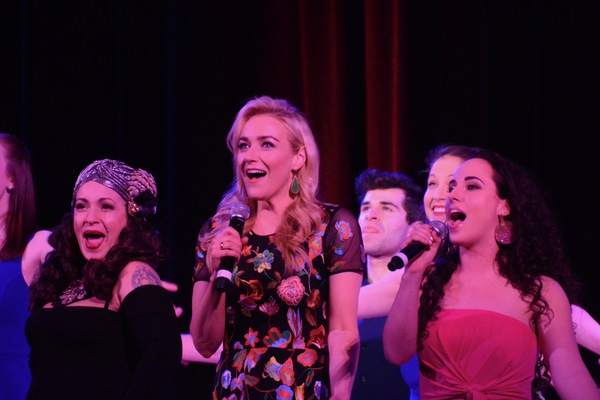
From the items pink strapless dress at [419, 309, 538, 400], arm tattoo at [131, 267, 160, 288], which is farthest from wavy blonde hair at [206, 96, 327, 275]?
pink strapless dress at [419, 309, 538, 400]

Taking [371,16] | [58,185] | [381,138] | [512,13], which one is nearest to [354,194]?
[381,138]

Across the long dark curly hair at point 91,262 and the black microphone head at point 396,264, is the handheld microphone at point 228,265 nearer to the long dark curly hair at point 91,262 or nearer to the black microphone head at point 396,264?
the long dark curly hair at point 91,262

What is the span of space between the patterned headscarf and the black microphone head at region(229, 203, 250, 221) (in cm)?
29

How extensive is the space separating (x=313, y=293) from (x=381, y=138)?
1.66 meters

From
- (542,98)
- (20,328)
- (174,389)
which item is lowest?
(174,389)

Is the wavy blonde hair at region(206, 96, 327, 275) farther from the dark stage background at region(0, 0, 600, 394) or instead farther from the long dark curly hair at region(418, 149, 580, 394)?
the dark stage background at region(0, 0, 600, 394)

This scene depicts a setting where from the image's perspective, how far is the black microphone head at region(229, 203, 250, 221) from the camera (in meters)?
2.65

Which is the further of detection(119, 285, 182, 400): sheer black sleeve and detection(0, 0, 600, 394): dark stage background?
detection(0, 0, 600, 394): dark stage background

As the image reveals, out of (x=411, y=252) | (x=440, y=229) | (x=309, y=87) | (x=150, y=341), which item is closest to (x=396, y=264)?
(x=411, y=252)

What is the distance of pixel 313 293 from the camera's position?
8.49ft

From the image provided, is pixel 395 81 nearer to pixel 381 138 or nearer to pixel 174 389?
pixel 381 138

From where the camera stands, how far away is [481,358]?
8.43 ft

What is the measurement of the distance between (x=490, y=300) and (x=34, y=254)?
185cm

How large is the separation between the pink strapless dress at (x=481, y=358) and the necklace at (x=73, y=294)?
1126mm
